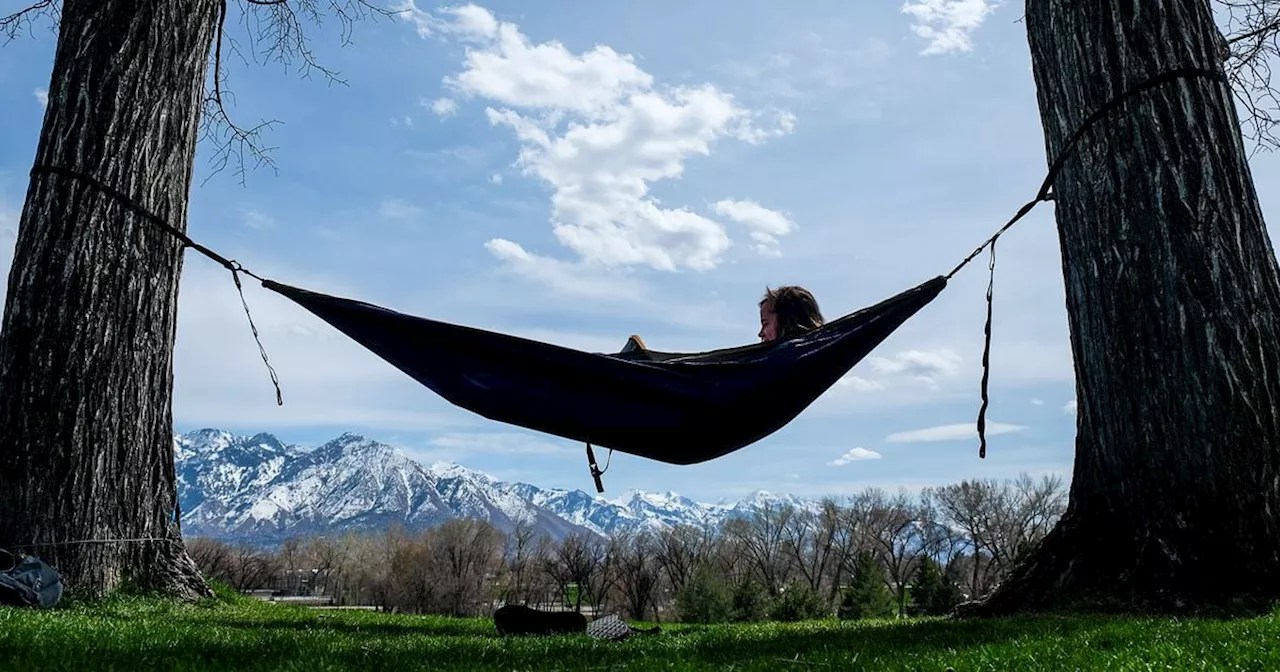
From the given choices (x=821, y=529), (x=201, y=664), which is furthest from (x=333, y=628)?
(x=821, y=529)

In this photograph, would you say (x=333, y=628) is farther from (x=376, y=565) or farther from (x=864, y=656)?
(x=376, y=565)

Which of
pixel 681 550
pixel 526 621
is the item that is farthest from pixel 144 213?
pixel 681 550

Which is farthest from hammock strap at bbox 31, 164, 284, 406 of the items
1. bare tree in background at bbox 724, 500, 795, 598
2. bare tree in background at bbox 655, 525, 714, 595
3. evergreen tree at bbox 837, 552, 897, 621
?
bare tree in background at bbox 724, 500, 795, 598

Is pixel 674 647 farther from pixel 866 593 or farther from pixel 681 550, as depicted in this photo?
pixel 681 550

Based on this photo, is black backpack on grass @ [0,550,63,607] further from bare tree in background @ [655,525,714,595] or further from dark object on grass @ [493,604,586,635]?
bare tree in background @ [655,525,714,595]

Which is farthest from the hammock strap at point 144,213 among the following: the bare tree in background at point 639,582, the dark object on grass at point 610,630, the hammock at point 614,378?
the bare tree in background at point 639,582

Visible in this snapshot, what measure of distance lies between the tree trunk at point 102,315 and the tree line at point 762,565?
3048cm

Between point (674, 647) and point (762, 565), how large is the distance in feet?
200

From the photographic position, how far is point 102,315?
4.42 metres

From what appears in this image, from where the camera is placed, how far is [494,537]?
89.2 m

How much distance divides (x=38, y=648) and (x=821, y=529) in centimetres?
6792

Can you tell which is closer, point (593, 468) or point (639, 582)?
point (593, 468)

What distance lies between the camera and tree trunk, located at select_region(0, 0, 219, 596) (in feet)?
13.9

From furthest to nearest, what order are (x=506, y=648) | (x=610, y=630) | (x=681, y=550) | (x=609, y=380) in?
1. (x=681, y=550)
2. (x=609, y=380)
3. (x=610, y=630)
4. (x=506, y=648)
